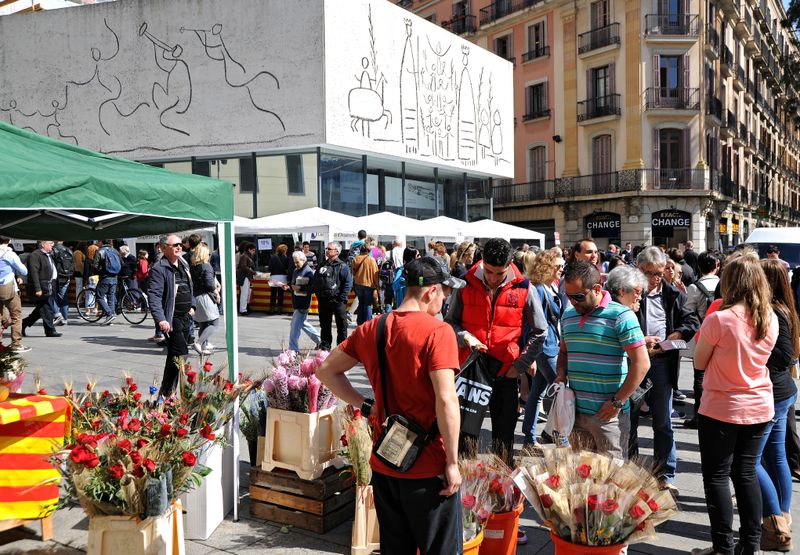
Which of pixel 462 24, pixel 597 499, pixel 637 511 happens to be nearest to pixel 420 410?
pixel 597 499

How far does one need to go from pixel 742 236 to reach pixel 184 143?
31.6m

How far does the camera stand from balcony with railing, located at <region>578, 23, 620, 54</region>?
31.8 m

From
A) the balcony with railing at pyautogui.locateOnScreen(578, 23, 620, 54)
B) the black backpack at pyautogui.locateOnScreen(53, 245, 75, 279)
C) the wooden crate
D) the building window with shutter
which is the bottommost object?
the wooden crate

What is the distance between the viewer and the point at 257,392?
464 cm

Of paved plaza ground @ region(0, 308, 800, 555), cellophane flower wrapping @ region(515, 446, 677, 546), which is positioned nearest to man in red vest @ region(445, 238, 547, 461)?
paved plaza ground @ region(0, 308, 800, 555)

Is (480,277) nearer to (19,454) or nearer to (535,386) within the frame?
(535,386)

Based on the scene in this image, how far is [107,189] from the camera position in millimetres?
4219

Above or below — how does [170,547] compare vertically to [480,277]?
below

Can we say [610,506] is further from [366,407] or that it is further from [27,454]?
[27,454]

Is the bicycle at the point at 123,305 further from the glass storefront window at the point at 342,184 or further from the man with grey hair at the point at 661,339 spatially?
the man with grey hair at the point at 661,339

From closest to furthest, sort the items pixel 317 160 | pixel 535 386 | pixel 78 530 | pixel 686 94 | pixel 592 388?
pixel 592 388, pixel 78 530, pixel 535 386, pixel 317 160, pixel 686 94

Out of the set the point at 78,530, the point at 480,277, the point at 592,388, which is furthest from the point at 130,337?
the point at 592,388

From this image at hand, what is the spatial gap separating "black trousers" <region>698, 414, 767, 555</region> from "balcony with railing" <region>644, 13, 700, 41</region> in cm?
3151

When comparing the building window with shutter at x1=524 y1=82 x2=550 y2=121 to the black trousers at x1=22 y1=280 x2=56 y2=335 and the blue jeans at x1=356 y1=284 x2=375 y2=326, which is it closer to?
the blue jeans at x1=356 y1=284 x2=375 y2=326
